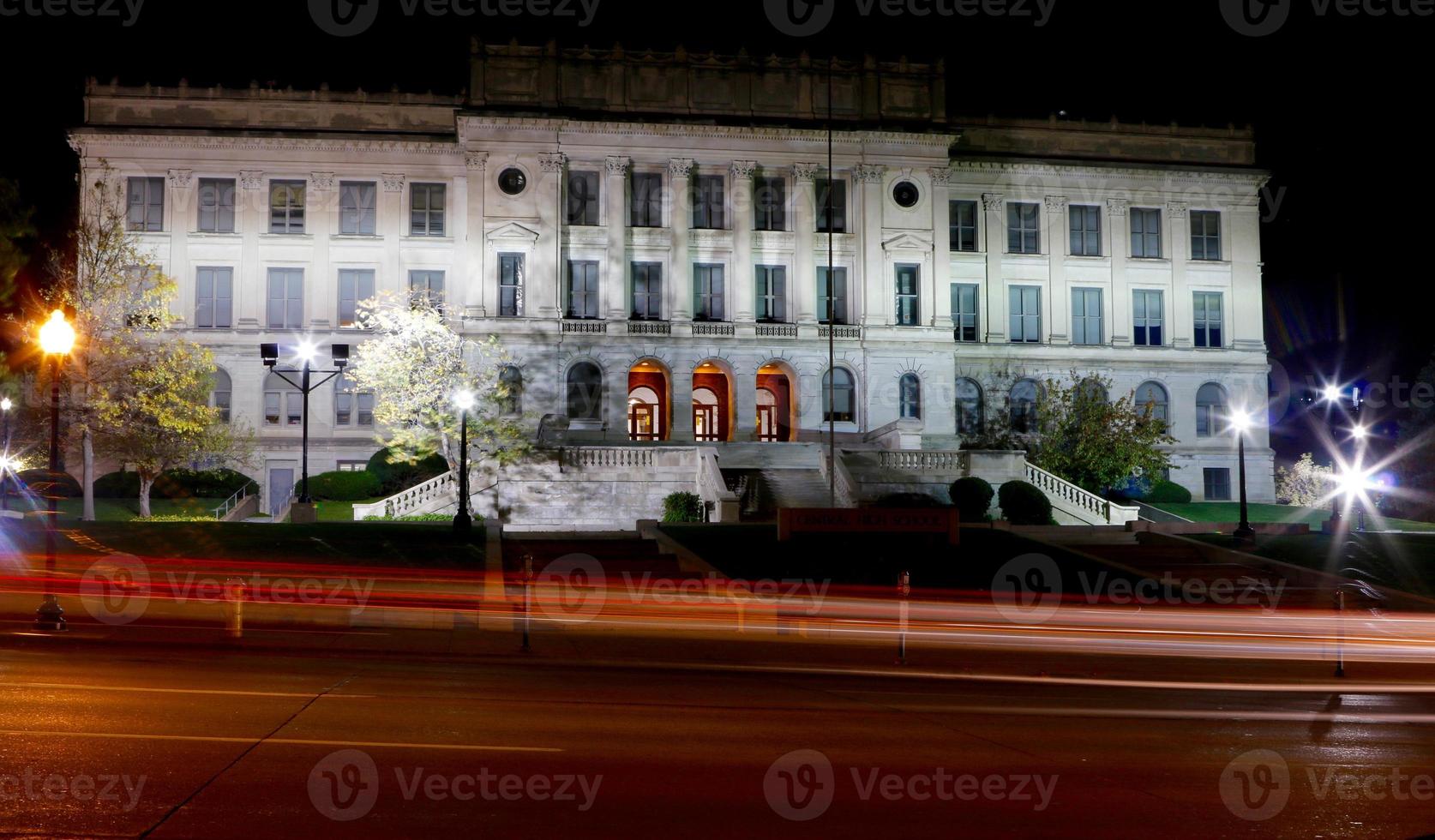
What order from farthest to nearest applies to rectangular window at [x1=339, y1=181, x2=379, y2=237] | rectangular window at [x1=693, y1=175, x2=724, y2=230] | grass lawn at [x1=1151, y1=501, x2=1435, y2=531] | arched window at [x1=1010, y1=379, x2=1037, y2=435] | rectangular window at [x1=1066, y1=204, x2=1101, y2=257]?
rectangular window at [x1=1066, y1=204, x2=1101, y2=257]
arched window at [x1=1010, y1=379, x2=1037, y2=435]
rectangular window at [x1=339, y1=181, x2=379, y2=237]
rectangular window at [x1=693, y1=175, x2=724, y2=230]
grass lawn at [x1=1151, y1=501, x2=1435, y2=531]

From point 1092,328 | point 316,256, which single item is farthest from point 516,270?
point 1092,328

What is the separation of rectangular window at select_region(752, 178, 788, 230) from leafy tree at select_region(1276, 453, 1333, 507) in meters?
26.2

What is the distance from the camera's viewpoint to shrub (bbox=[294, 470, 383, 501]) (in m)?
45.8

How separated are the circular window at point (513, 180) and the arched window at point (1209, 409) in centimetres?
3345

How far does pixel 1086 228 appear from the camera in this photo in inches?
2365

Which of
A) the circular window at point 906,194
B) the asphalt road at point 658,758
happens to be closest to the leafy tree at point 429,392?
the circular window at point 906,194

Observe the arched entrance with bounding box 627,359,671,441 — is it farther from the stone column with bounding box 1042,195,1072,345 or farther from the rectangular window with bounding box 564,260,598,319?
the stone column with bounding box 1042,195,1072,345

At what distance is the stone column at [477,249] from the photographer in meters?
51.4

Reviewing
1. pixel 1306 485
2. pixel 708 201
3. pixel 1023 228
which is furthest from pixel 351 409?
pixel 1306 485

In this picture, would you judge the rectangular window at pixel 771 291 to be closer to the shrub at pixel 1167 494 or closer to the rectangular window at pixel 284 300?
the shrub at pixel 1167 494

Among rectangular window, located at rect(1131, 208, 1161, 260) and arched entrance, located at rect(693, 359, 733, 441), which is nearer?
arched entrance, located at rect(693, 359, 733, 441)

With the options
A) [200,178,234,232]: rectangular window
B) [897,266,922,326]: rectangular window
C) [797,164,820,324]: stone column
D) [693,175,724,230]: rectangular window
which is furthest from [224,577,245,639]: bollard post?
[200,178,234,232]: rectangular window

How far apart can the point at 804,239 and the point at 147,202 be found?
1136 inches

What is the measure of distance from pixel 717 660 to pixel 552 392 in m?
34.1
